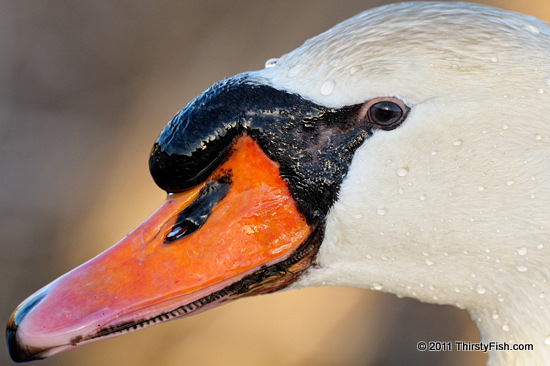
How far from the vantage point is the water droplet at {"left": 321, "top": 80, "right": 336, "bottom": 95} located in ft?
4.95

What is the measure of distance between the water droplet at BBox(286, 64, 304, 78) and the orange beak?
0.17 metres

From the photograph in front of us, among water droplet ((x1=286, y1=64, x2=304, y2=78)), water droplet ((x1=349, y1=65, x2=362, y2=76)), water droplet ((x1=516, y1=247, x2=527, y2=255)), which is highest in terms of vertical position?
water droplet ((x1=286, y1=64, x2=304, y2=78))

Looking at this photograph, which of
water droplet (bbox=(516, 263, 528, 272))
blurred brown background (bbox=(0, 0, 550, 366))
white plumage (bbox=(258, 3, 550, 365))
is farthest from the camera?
blurred brown background (bbox=(0, 0, 550, 366))

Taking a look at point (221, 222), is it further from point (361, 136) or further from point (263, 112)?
point (361, 136)

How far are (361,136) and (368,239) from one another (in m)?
0.25

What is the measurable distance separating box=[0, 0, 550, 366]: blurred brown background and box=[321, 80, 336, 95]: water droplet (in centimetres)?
264

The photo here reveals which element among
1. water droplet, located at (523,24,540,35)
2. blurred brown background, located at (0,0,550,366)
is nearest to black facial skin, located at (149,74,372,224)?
water droplet, located at (523,24,540,35)

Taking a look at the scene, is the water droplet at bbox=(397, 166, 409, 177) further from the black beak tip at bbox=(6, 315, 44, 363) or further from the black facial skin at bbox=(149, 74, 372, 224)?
the black beak tip at bbox=(6, 315, 44, 363)

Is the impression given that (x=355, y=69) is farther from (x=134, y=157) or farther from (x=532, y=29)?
(x=134, y=157)

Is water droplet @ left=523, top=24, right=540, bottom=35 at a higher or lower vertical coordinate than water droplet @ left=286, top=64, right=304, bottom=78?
lower

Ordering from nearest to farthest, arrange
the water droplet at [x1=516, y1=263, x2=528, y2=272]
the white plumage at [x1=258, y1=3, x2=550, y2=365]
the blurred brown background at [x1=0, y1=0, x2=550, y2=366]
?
the white plumage at [x1=258, y1=3, x2=550, y2=365] < the water droplet at [x1=516, y1=263, x2=528, y2=272] < the blurred brown background at [x1=0, y1=0, x2=550, y2=366]

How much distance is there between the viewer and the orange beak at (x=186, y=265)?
4.97 ft

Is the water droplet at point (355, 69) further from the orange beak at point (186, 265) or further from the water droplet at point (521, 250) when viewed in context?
the water droplet at point (521, 250)

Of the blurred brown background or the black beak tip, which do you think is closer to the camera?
the black beak tip
